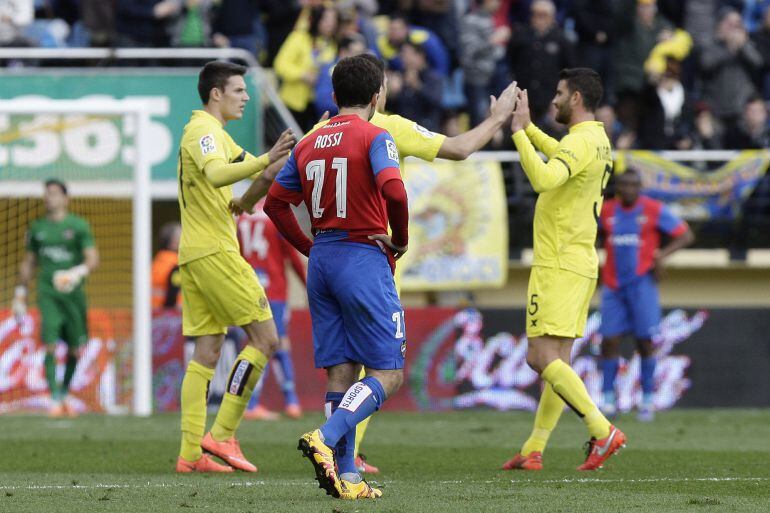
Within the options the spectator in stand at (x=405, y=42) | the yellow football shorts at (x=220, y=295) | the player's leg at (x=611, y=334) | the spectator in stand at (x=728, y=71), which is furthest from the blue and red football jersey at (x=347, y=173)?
the spectator in stand at (x=728, y=71)

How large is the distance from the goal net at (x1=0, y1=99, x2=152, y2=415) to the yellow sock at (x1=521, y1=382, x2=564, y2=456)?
6.70 m

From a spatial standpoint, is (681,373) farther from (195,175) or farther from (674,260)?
(195,175)

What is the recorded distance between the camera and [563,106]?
9656mm

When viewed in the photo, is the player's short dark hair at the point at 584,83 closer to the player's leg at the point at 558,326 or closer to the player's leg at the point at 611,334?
the player's leg at the point at 558,326

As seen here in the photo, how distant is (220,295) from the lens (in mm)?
9266

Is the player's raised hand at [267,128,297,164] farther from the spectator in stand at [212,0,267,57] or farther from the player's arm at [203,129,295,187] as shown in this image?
the spectator in stand at [212,0,267,57]

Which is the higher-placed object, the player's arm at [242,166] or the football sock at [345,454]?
the player's arm at [242,166]

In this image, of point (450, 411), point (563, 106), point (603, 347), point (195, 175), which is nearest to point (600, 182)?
point (563, 106)

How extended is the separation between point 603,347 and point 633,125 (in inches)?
180

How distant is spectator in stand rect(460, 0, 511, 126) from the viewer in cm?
1869

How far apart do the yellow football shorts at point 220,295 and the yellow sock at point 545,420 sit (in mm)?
1815

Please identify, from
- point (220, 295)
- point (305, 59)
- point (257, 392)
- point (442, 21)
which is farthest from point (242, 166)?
point (442, 21)

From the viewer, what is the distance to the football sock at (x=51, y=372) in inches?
605

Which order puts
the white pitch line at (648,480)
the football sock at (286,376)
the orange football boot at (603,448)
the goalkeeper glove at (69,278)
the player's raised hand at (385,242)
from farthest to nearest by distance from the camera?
the goalkeeper glove at (69,278)
the football sock at (286,376)
the orange football boot at (603,448)
the white pitch line at (648,480)
the player's raised hand at (385,242)
